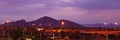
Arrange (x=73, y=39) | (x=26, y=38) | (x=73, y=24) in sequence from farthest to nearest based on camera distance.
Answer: (x=73, y=24)
(x=73, y=39)
(x=26, y=38)

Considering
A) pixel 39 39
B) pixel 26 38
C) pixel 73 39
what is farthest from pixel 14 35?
pixel 73 39

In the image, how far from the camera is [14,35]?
34.2 metres

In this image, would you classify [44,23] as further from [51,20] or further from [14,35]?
[14,35]

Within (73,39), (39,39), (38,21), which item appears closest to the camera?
(39,39)

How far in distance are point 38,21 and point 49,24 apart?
1068 centimetres

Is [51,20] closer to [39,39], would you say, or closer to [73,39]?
[73,39]

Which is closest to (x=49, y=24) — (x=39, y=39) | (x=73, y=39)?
(x=73, y=39)

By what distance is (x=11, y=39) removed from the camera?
114ft

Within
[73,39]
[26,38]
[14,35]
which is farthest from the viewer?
[73,39]

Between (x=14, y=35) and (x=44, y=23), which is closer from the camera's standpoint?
(x=14, y=35)

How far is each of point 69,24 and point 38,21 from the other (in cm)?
1162

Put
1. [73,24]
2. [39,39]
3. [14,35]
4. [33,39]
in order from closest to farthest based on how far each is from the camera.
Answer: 1. [33,39]
2. [39,39]
3. [14,35]
4. [73,24]

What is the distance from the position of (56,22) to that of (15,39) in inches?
4089

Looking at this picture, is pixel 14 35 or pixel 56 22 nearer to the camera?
pixel 14 35
